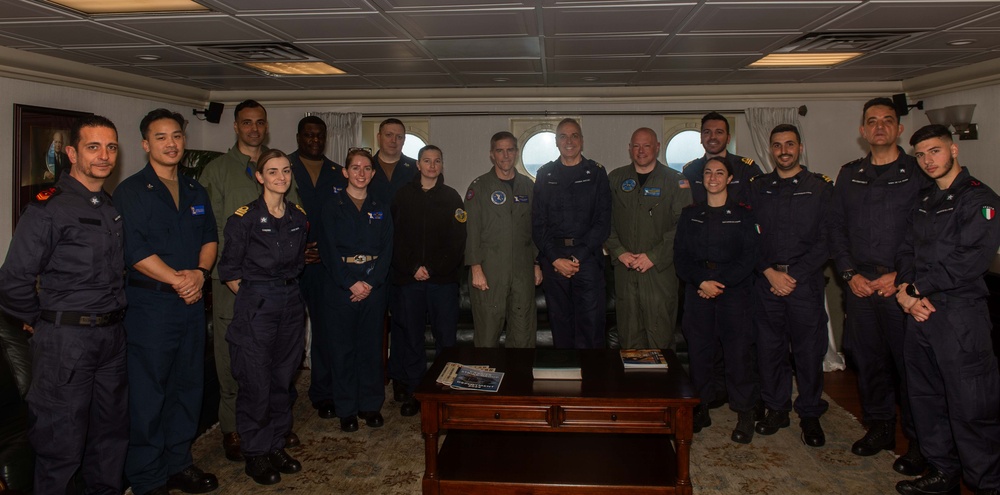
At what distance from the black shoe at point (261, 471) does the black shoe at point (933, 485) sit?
300 cm

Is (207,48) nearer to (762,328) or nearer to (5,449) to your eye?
(5,449)

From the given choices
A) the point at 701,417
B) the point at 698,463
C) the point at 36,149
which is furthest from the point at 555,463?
the point at 36,149

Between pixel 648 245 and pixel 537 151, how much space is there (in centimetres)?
291

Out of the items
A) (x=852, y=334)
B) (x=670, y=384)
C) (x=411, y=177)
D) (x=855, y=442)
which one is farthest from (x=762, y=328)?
(x=411, y=177)

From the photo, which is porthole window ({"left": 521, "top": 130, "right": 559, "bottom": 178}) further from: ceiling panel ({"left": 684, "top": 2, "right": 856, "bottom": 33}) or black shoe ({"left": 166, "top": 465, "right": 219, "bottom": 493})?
black shoe ({"left": 166, "top": 465, "right": 219, "bottom": 493})

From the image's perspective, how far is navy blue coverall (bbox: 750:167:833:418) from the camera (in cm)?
344

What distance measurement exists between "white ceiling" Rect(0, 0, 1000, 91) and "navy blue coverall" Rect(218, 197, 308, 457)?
1102 mm

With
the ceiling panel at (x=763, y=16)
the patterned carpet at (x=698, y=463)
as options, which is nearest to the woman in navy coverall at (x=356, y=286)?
the patterned carpet at (x=698, y=463)

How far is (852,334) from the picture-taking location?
3.48 m

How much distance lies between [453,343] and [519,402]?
144cm

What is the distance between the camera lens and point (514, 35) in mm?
3812

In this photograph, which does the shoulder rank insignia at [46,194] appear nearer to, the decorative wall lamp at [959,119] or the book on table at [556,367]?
the book on table at [556,367]

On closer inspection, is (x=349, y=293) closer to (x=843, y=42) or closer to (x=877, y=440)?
(x=877, y=440)

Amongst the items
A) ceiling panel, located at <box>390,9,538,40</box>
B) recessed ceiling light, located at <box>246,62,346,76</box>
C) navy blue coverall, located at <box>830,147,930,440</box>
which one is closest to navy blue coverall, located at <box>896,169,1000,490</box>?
navy blue coverall, located at <box>830,147,930,440</box>
